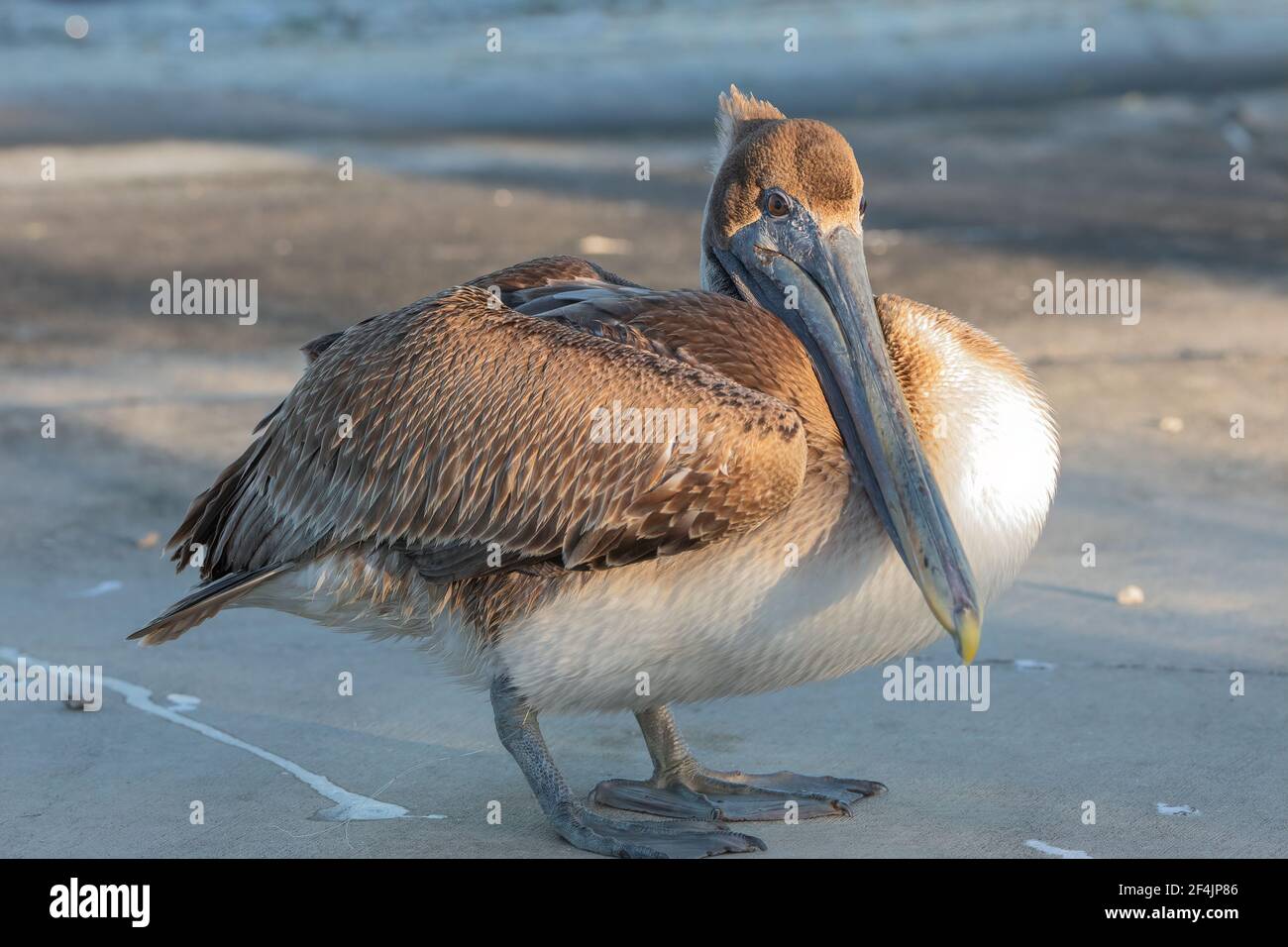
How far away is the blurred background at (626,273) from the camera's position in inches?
165

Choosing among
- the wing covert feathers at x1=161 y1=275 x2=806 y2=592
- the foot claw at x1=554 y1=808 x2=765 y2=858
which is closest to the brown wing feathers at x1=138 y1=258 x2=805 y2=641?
the wing covert feathers at x1=161 y1=275 x2=806 y2=592

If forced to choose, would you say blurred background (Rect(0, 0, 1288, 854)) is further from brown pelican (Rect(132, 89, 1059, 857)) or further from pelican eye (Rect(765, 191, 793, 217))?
pelican eye (Rect(765, 191, 793, 217))

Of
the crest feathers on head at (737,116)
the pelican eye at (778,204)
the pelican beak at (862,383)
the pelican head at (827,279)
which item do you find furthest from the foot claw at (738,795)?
the crest feathers on head at (737,116)

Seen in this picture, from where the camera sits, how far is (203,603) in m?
3.82

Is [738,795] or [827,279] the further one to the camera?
[738,795]

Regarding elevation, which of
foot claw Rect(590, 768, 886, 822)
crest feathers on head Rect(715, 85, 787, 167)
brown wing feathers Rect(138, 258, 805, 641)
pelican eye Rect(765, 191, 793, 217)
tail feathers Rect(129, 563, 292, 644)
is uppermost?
crest feathers on head Rect(715, 85, 787, 167)

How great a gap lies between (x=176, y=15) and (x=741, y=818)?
19056mm

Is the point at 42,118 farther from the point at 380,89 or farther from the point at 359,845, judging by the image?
the point at 359,845

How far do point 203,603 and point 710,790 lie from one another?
1.17 metres

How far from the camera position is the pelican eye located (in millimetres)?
3762

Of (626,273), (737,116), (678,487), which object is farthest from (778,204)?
(626,273)

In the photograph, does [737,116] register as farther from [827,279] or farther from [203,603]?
[203,603]

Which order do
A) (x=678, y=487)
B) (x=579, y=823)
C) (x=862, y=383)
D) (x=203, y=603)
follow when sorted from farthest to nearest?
(x=203, y=603) → (x=579, y=823) → (x=862, y=383) → (x=678, y=487)

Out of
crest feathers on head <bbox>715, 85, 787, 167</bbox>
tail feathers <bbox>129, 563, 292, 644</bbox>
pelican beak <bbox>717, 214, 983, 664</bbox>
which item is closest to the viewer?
pelican beak <bbox>717, 214, 983, 664</bbox>
